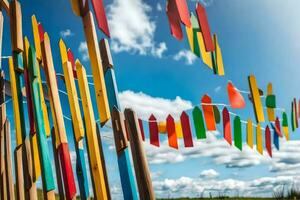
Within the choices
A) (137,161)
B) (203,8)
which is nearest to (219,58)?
(203,8)

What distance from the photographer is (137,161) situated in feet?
5.11

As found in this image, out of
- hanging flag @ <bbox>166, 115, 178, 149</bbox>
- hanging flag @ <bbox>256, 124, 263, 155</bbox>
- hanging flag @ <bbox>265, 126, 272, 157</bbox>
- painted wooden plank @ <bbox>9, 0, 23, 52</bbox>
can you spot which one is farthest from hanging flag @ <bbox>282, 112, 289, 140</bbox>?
painted wooden plank @ <bbox>9, 0, 23, 52</bbox>

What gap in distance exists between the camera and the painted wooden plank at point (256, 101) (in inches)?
167

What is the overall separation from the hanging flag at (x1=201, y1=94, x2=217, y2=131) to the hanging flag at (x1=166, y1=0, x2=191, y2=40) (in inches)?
83.8

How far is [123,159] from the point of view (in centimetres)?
161

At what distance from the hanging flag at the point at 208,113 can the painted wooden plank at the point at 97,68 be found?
2.68 m

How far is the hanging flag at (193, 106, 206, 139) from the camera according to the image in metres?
4.23

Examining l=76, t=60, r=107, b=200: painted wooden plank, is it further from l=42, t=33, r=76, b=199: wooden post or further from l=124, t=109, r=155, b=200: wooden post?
l=124, t=109, r=155, b=200: wooden post

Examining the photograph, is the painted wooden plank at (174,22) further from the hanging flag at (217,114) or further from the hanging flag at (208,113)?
the hanging flag at (217,114)

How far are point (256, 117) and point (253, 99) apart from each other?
239 mm

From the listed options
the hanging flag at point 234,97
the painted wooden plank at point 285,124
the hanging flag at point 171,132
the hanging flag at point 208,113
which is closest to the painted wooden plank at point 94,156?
the hanging flag at point 171,132

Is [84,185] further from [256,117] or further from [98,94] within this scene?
[256,117]

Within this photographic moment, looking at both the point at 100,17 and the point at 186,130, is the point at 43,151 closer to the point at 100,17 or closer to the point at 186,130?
the point at 100,17

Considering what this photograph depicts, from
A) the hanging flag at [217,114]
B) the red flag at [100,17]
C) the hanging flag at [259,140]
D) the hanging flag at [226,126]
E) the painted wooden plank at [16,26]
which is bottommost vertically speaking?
the hanging flag at [259,140]
